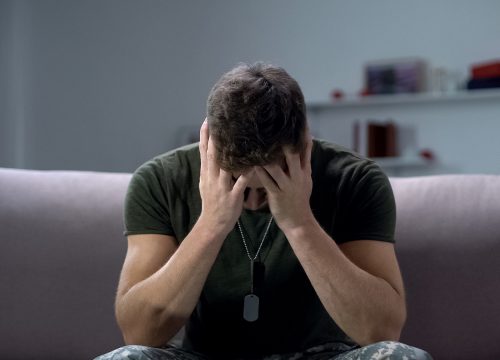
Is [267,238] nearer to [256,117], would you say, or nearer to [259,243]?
[259,243]

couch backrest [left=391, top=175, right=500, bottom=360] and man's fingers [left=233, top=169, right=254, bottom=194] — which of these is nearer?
man's fingers [left=233, top=169, right=254, bottom=194]

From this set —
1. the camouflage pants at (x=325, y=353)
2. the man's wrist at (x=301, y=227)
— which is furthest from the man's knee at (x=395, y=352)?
the man's wrist at (x=301, y=227)

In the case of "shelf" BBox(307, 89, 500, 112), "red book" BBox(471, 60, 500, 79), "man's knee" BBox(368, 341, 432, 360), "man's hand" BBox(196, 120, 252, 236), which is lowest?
"man's knee" BBox(368, 341, 432, 360)

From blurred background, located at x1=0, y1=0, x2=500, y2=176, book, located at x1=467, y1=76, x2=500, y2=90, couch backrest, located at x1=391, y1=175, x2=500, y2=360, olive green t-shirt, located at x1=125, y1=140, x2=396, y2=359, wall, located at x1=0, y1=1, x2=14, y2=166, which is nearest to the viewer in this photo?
olive green t-shirt, located at x1=125, y1=140, x2=396, y2=359

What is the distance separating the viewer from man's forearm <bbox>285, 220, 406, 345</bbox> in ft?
4.54

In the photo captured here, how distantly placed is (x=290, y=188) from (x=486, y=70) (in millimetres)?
3432

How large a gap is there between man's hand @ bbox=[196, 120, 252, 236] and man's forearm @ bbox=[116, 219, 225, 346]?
0.02 m

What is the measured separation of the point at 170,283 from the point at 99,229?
467 mm

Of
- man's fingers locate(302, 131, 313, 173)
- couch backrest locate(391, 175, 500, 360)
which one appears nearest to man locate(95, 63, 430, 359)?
man's fingers locate(302, 131, 313, 173)

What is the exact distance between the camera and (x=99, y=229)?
183cm

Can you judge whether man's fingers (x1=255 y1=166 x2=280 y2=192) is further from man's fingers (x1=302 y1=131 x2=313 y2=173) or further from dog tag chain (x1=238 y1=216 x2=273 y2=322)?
dog tag chain (x1=238 y1=216 x2=273 y2=322)

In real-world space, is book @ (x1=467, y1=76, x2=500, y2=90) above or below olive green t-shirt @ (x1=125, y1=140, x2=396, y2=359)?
above

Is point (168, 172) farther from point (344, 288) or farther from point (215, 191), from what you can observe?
point (344, 288)

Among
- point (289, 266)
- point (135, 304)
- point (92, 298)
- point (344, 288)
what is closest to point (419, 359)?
point (344, 288)
